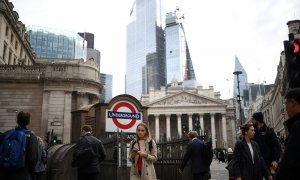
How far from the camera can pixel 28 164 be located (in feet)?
16.0

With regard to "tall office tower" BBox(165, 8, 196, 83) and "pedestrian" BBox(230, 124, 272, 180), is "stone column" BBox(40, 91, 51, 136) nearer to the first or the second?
"pedestrian" BBox(230, 124, 272, 180)

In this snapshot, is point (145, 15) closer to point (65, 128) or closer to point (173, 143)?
point (65, 128)

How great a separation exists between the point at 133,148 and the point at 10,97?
71.9 ft

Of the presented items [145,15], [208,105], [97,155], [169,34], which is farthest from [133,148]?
[145,15]

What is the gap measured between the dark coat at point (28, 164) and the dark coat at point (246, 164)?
344 cm

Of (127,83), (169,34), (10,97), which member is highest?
(169,34)

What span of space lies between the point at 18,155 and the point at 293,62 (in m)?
4.18

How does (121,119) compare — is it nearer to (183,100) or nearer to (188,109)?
(188,109)

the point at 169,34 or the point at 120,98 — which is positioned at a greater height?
the point at 169,34

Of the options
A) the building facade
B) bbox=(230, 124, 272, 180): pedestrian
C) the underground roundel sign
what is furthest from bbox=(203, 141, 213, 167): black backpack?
the building facade

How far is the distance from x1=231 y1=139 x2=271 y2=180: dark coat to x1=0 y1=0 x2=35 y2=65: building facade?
31.4m

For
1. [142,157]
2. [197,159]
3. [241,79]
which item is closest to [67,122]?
[197,159]

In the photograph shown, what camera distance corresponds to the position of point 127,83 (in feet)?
574

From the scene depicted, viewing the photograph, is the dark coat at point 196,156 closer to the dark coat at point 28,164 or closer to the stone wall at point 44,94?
the dark coat at point 28,164
